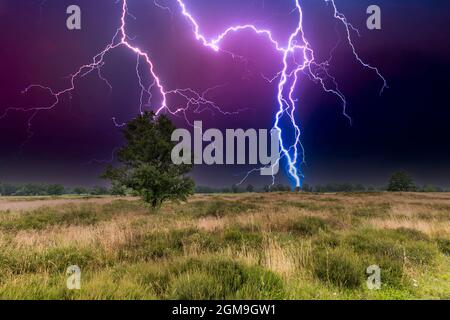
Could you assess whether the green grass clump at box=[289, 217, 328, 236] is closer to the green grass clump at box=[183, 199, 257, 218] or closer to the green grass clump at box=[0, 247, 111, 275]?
the green grass clump at box=[183, 199, 257, 218]

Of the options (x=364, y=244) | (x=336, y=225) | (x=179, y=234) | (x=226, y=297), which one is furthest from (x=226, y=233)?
(x=336, y=225)

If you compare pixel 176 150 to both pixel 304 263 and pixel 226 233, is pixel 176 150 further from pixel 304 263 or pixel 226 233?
pixel 304 263

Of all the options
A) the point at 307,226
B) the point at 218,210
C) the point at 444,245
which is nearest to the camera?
the point at 444,245

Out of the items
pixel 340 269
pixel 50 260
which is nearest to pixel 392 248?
pixel 340 269

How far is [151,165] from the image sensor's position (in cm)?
1802

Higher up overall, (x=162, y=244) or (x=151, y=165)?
(x=151, y=165)

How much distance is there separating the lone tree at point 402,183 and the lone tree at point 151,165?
2702 inches

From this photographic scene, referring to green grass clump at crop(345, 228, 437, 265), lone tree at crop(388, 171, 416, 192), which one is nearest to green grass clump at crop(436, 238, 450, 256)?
green grass clump at crop(345, 228, 437, 265)

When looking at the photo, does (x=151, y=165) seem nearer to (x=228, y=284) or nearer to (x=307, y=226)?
(x=307, y=226)

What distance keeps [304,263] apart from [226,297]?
209cm

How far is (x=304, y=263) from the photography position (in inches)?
211

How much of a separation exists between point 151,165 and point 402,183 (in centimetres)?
7153

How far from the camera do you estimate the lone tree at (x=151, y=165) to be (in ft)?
57.1

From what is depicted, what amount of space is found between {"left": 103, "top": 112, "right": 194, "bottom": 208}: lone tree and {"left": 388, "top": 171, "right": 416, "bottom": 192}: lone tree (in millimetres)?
68623
